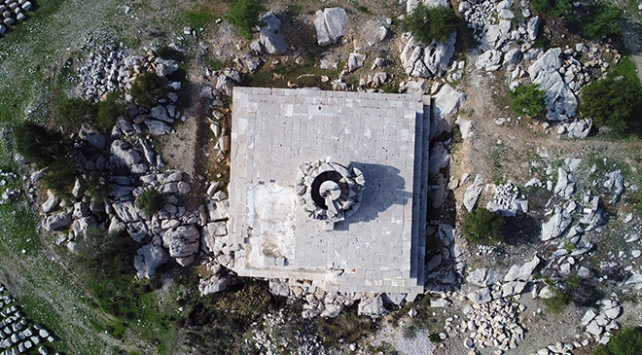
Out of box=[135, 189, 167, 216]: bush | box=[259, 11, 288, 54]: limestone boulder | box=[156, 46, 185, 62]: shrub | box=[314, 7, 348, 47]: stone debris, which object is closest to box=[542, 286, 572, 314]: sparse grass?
box=[314, 7, 348, 47]: stone debris

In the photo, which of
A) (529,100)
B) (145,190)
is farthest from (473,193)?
(145,190)

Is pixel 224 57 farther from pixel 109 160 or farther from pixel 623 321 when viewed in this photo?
pixel 623 321

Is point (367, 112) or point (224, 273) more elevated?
point (367, 112)

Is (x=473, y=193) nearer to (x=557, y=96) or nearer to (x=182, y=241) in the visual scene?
(x=557, y=96)

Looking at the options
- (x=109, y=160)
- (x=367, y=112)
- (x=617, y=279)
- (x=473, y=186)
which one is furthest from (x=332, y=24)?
(x=617, y=279)

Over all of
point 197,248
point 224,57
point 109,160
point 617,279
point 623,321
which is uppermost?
point 224,57

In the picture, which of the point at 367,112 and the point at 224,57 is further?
the point at 224,57

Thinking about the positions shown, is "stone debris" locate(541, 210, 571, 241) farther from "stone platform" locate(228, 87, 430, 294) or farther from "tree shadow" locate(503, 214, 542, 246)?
"stone platform" locate(228, 87, 430, 294)
